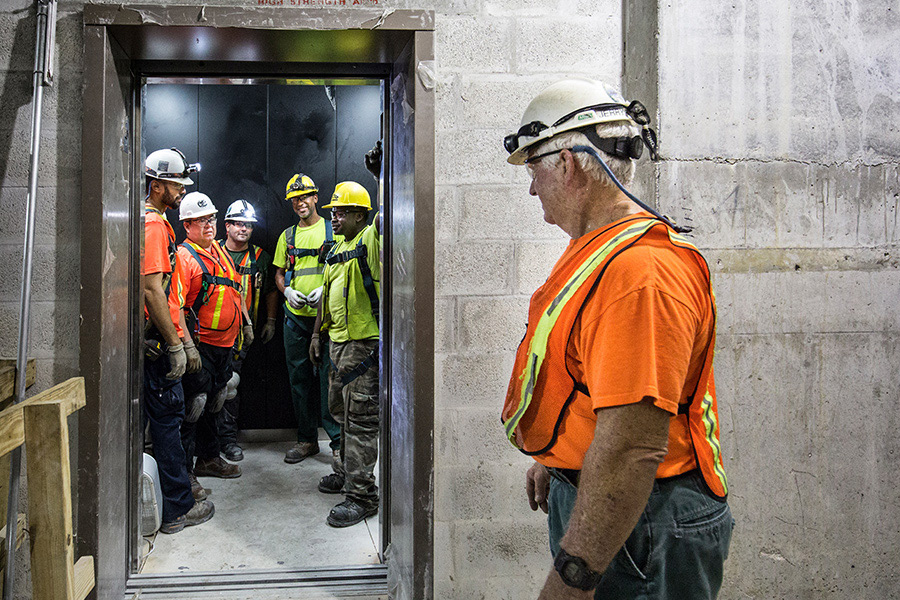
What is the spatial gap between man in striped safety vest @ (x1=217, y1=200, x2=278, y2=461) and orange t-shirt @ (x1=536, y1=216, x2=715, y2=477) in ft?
13.1

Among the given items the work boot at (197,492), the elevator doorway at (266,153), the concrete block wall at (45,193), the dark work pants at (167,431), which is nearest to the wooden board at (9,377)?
the concrete block wall at (45,193)

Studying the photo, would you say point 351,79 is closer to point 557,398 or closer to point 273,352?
point 557,398

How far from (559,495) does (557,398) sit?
0.90 feet

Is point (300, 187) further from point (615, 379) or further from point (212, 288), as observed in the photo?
point (615, 379)

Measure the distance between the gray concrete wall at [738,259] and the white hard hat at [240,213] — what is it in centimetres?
291

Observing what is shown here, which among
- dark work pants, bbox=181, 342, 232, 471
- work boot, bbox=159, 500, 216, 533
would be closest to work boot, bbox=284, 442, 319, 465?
dark work pants, bbox=181, 342, 232, 471

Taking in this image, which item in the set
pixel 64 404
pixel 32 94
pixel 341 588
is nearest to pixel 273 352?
pixel 341 588

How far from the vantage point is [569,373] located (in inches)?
53.3

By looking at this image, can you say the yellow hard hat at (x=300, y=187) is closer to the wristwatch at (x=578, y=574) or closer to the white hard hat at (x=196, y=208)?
the white hard hat at (x=196, y=208)

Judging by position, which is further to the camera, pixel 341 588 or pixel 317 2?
pixel 341 588

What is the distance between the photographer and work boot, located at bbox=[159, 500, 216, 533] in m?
3.48

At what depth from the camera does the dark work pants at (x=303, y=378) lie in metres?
5.05

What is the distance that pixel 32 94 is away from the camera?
86.7 inches

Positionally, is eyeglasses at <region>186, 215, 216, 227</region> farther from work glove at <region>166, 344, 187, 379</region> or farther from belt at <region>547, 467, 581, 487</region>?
belt at <region>547, 467, 581, 487</region>
